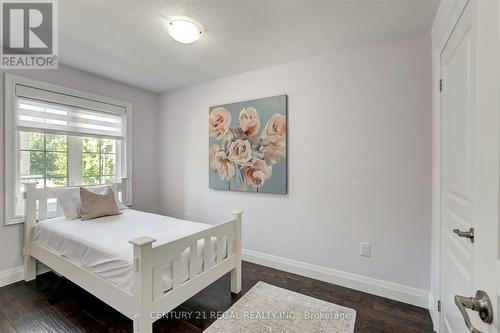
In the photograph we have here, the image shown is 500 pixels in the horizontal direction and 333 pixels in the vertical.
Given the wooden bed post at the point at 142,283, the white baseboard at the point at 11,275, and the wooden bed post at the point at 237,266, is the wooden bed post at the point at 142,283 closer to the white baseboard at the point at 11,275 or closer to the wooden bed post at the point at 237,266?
the wooden bed post at the point at 237,266

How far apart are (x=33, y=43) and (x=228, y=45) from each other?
189 centimetres

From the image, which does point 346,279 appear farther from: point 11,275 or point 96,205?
Result: point 11,275

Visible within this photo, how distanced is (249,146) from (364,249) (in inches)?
64.6

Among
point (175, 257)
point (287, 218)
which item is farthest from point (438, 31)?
point (175, 257)

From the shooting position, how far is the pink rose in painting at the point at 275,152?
2656 millimetres

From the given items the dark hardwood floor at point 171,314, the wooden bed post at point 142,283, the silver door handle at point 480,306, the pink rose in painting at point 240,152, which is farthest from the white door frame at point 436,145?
the wooden bed post at point 142,283

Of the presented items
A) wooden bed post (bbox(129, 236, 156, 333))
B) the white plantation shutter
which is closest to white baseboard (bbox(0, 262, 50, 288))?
the white plantation shutter

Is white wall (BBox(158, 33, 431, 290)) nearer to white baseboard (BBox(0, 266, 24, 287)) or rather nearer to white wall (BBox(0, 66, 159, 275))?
white wall (BBox(0, 66, 159, 275))

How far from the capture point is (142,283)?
1401 mm

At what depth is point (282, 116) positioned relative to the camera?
8.69 ft

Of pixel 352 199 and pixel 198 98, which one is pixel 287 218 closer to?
pixel 352 199

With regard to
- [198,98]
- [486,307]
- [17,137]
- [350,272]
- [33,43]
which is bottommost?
[350,272]

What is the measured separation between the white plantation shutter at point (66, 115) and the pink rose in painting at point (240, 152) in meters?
1.67

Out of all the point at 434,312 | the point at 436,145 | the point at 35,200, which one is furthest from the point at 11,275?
the point at 436,145
